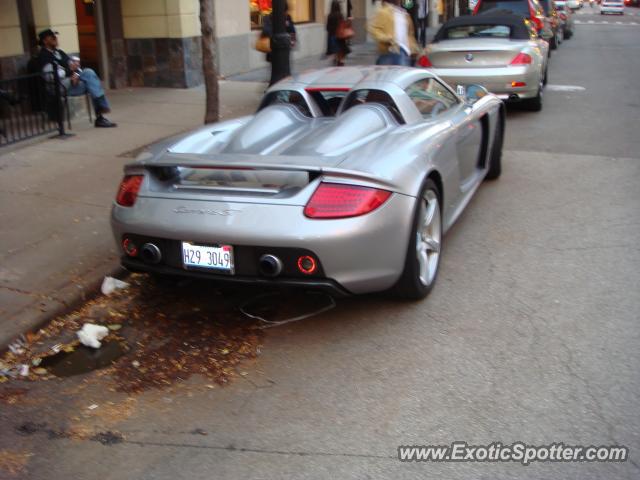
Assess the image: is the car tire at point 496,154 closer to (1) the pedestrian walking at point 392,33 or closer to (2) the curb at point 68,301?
(1) the pedestrian walking at point 392,33

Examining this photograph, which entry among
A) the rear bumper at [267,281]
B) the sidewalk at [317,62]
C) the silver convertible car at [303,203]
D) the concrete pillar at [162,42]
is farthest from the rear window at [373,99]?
the sidewalk at [317,62]

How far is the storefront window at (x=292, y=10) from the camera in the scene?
18219 mm

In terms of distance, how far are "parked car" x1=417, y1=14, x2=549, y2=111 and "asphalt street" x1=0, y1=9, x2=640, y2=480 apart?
5.35 m

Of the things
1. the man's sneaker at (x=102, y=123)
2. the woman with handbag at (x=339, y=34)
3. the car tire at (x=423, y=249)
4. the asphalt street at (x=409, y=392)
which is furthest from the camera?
the woman with handbag at (x=339, y=34)

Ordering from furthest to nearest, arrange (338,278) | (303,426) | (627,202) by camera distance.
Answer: (627,202) → (338,278) → (303,426)

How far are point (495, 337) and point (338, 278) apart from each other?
1.01 m

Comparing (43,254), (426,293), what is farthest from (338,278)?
(43,254)

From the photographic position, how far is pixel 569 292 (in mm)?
5020

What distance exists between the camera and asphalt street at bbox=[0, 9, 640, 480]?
326cm

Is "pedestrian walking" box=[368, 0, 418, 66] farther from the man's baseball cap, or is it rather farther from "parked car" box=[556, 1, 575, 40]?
"parked car" box=[556, 1, 575, 40]

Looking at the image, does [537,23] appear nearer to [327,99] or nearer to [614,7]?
[327,99]

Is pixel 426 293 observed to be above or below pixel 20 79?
below

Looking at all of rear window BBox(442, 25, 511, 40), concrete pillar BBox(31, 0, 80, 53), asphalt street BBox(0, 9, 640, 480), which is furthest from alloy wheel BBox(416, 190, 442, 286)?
concrete pillar BBox(31, 0, 80, 53)

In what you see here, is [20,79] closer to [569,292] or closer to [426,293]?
[426,293]
